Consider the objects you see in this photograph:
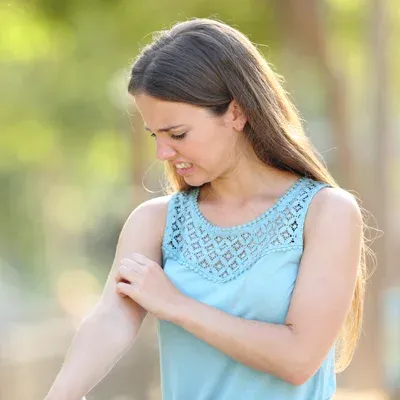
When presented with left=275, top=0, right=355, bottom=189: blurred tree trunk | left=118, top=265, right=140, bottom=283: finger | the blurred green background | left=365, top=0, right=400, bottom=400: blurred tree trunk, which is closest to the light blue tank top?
left=118, top=265, right=140, bottom=283: finger

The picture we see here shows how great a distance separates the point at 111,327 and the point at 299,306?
1.42ft

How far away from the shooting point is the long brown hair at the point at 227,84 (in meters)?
2.38

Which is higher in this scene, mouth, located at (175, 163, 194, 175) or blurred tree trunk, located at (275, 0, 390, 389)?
mouth, located at (175, 163, 194, 175)

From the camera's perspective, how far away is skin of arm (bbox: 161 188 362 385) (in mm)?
2271

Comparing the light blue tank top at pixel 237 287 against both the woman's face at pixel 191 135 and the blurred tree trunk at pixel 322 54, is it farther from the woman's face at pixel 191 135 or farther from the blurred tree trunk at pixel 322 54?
the blurred tree trunk at pixel 322 54

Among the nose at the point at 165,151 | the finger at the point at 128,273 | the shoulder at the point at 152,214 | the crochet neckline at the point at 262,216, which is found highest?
the nose at the point at 165,151

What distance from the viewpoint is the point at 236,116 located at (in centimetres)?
246

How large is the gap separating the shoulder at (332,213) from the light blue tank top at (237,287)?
0.02 m

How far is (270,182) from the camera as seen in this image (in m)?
2.51

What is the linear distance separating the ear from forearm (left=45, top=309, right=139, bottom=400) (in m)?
0.50

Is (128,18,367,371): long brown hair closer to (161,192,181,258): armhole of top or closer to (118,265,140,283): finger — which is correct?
(161,192,181,258): armhole of top

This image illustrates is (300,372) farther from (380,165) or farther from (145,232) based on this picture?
(380,165)

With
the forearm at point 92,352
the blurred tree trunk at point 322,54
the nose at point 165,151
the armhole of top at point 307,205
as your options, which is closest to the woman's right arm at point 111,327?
the forearm at point 92,352

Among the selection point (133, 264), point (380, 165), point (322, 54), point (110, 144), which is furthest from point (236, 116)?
point (110, 144)
